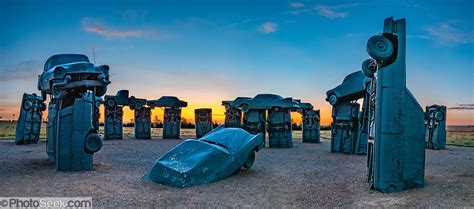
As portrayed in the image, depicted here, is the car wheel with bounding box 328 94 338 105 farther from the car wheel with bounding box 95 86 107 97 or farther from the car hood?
the car hood

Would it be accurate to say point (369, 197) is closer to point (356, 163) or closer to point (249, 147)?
point (249, 147)

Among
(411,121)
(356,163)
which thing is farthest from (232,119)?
(411,121)

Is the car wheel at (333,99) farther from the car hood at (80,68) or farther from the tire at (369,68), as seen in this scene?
the car hood at (80,68)

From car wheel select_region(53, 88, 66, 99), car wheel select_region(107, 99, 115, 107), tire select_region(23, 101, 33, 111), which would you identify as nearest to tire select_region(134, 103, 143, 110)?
car wheel select_region(107, 99, 115, 107)

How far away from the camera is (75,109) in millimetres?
11133

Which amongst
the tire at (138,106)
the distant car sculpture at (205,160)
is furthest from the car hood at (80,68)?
the tire at (138,106)

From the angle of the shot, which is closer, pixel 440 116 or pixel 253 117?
pixel 440 116

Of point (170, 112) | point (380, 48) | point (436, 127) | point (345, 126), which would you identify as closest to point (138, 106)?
point (170, 112)

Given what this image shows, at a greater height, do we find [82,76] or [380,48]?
[380,48]

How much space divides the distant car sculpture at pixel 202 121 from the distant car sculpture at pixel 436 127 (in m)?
13.9

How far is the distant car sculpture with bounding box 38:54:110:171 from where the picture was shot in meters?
10.8

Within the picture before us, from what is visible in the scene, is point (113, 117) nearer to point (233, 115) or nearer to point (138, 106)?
point (138, 106)

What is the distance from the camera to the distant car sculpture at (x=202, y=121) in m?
26.9

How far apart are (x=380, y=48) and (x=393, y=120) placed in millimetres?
1564
